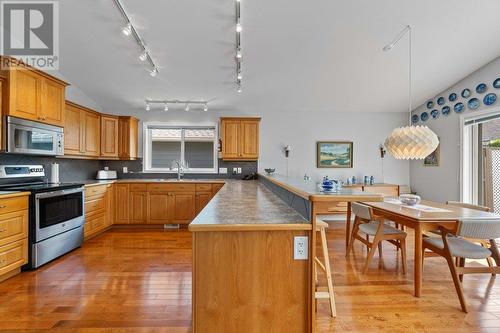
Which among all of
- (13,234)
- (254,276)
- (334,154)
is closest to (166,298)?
(254,276)

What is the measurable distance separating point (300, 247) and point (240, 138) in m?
3.58

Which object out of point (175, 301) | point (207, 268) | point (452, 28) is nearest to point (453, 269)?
point (207, 268)

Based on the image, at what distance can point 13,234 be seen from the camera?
2559mm

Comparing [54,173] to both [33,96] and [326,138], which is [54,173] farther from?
[326,138]

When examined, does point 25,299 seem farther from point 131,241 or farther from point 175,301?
point 131,241

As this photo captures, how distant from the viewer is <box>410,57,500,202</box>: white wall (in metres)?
3.91

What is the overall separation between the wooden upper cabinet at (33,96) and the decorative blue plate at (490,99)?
633 centimetres

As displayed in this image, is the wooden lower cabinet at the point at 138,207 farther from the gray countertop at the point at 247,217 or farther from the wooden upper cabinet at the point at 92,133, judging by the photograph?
the gray countertop at the point at 247,217

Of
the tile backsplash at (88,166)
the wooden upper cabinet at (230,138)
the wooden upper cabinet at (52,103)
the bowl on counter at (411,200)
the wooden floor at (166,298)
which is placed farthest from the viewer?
the wooden upper cabinet at (230,138)

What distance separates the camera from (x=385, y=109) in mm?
5207

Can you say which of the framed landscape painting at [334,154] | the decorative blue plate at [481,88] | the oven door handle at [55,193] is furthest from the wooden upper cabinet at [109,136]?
the decorative blue plate at [481,88]

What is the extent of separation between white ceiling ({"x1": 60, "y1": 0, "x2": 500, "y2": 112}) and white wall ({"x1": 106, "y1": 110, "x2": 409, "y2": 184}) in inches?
19.9

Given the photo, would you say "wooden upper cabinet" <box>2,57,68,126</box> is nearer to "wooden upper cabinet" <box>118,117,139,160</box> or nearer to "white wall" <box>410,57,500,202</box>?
"wooden upper cabinet" <box>118,117,139,160</box>

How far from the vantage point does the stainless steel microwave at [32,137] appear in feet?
8.98
